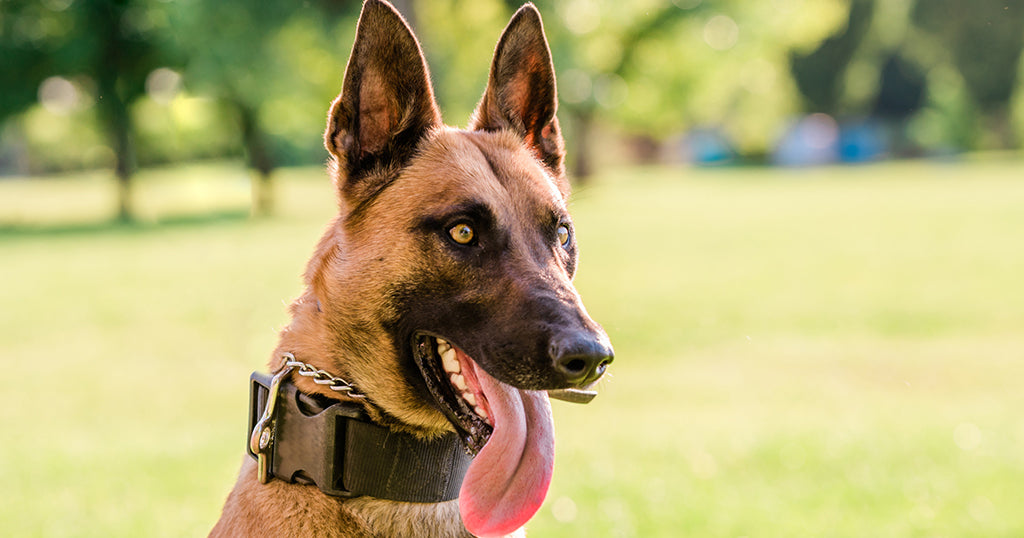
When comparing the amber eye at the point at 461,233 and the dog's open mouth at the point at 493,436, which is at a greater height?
the amber eye at the point at 461,233

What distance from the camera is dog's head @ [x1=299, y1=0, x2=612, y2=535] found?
2.39m

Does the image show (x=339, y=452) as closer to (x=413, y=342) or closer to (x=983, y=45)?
(x=413, y=342)

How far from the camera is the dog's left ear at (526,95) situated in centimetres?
291

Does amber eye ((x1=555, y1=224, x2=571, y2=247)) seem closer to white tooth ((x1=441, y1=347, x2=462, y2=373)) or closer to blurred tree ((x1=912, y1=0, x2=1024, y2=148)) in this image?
white tooth ((x1=441, y1=347, x2=462, y2=373))

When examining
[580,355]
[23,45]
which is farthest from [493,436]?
[23,45]

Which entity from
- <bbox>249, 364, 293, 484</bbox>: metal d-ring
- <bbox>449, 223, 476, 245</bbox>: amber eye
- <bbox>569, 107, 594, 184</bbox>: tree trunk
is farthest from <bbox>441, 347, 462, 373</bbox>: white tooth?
<bbox>569, 107, 594, 184</bbox>: tree trunk

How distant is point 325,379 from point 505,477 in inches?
21.6

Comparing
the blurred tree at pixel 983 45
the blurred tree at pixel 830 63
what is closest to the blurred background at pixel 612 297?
the blurred tree at pixel 983 45

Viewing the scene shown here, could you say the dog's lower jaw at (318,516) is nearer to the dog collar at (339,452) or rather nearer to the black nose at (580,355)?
the dog collar at (339,452)

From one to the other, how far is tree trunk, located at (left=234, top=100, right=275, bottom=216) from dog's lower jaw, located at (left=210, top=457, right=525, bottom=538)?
3042 centimetres

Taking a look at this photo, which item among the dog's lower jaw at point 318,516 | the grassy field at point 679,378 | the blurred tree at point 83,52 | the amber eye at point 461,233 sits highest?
the blurred tree at point 83,52

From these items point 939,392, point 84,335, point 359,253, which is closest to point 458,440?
point 359,253

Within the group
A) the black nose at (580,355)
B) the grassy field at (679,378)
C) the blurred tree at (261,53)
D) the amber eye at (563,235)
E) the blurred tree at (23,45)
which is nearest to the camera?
the black nose at (580,355)

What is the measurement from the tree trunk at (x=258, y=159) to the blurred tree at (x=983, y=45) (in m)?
44.8
